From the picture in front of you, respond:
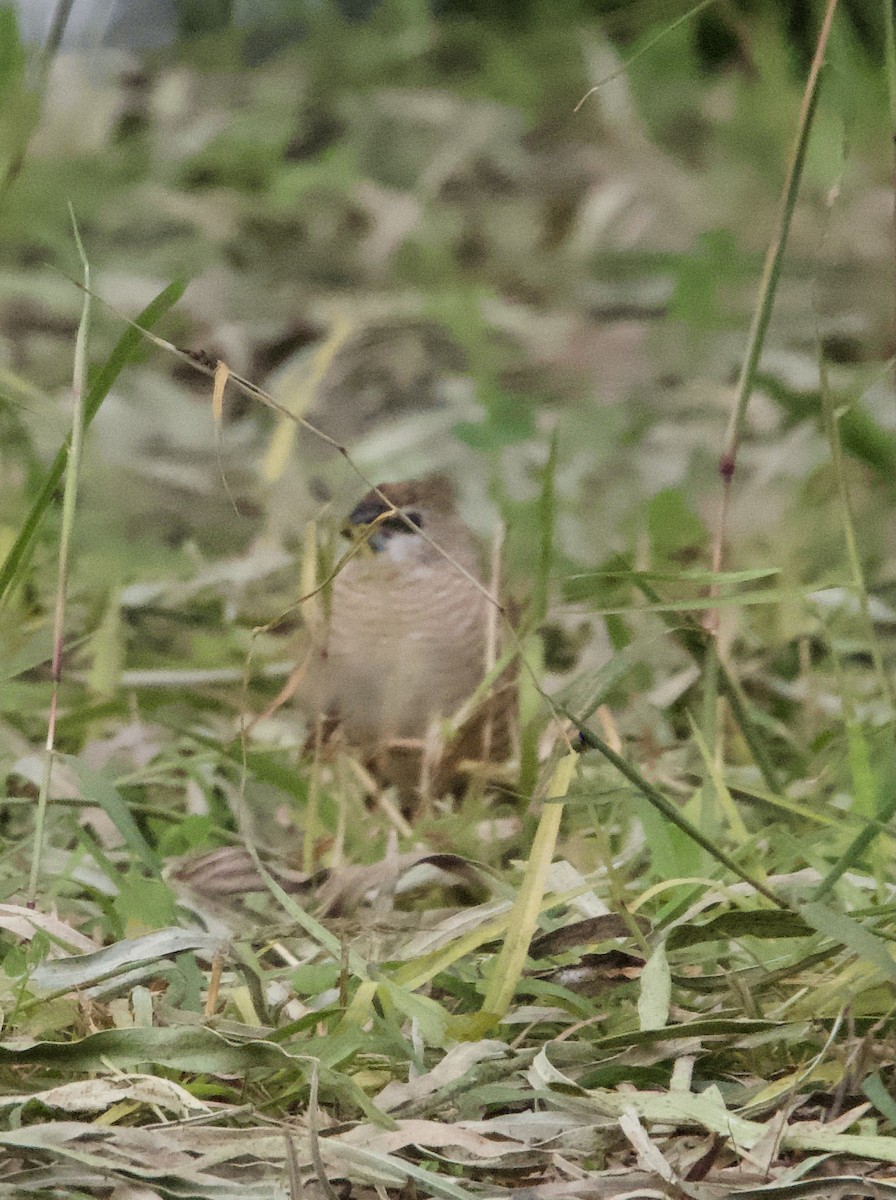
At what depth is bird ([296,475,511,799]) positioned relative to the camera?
125 centimetres

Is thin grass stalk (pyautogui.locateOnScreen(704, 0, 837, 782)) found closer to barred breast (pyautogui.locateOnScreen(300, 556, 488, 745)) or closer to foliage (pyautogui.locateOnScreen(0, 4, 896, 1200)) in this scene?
foliage (pyautogui.locateOnScreen(0, 4, 896, 1200))

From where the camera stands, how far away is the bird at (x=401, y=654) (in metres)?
A: 1.25

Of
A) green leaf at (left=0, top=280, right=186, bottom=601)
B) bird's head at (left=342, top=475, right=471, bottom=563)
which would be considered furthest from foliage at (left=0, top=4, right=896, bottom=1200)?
bird's head at (left=342, top=475, right=471, bottom=563)

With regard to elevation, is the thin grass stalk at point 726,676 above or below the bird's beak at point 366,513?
above

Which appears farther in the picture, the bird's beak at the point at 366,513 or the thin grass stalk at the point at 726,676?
the bird's beak at the point at 366,513

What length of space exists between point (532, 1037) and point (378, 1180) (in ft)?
0.55

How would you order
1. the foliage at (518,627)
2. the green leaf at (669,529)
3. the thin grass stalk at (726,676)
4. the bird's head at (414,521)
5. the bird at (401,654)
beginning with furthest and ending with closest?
1. the green leaf at (669,529)
2. the bird's head at (414,521)
3. the bird at (401,654)
4. the thin grass stalk at (726,676)
5. the foliage at (518,627)

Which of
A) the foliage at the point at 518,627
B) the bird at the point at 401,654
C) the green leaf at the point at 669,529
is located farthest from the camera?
the green leaf at the point at 669,529

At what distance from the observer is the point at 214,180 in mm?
→ 2674

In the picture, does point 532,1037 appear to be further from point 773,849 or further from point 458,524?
point 458,524

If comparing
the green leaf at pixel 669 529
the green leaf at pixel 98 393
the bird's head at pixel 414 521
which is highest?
the green leaf at pixel 98 393

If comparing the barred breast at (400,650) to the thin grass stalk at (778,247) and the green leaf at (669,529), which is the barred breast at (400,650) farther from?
the thin grass stalk at (778,247)

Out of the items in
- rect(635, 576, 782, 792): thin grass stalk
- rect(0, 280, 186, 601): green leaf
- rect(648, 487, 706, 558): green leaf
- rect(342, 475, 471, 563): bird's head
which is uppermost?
rect(0, 280, 186, 601): green leaf

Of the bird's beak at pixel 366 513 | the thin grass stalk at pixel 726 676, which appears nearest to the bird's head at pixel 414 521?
the bird's beak at pixel 366 513
